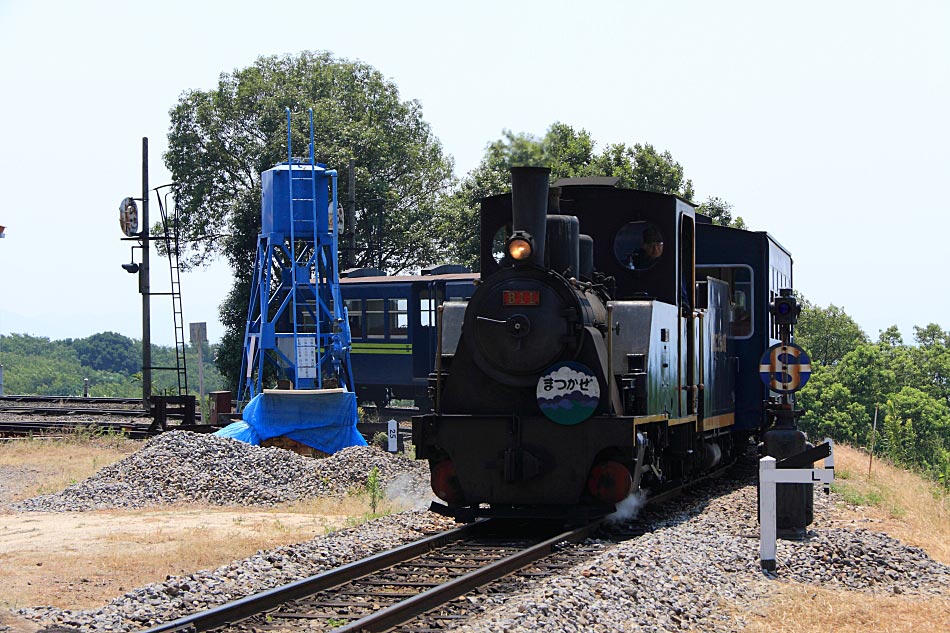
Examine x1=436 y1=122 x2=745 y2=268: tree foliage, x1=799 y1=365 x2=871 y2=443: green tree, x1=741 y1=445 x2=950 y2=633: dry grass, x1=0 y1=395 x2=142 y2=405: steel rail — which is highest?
x1=436 y1=122 x2=745 y2=268: tree foliage

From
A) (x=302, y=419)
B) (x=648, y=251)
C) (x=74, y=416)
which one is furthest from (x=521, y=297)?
(x=74, y=416)

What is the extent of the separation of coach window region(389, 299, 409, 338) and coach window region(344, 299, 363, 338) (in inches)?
50.1

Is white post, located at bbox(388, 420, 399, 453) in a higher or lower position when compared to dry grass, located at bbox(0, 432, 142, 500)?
higher

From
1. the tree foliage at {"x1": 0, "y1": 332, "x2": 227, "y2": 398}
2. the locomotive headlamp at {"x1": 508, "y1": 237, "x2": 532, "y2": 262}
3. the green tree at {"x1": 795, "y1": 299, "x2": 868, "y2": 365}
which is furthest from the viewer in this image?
the green tree at {"x1": 795, "y1": 299, "x2": 868, "y2": 365}

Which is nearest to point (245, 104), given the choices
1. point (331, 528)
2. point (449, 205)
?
point (449, 205)

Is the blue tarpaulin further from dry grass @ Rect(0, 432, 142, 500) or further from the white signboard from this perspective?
dry grass @ Rect(0, 432, 142, 500)

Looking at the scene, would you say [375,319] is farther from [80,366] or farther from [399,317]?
[80,366]

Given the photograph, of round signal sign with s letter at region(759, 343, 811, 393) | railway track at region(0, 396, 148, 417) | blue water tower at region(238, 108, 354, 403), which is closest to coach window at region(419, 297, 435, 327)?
blue water tower at region(238, 108, 354, 403)

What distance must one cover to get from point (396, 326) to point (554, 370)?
20.6 metres

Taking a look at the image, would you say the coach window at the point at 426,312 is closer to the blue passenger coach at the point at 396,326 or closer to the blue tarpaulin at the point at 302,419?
the blue passenger coach at the point at 396,326

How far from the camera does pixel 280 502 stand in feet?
56.8

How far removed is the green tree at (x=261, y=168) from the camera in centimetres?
4766

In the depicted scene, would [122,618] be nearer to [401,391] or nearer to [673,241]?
[673,241]

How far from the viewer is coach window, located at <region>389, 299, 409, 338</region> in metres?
31.5
